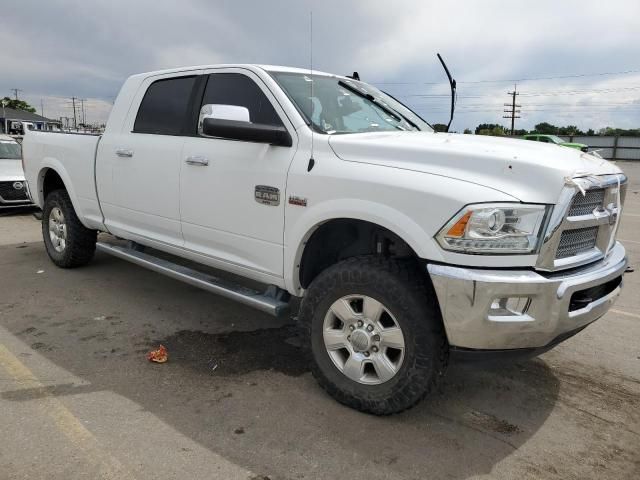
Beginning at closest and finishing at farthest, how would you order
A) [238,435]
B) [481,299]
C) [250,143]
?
[481,299]
[238,435]
[250,143]

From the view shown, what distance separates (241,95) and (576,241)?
2.45m

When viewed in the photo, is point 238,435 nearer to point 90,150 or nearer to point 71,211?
point 90,150

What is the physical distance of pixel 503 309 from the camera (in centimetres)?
262

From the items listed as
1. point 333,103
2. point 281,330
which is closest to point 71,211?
point 281,330

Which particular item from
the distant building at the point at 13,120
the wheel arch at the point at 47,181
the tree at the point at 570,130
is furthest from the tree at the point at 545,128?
the wheel arch at the point at 47,181

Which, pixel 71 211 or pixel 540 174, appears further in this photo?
pixel 71 211

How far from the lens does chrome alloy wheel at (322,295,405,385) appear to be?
299 cm

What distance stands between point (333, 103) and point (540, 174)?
167 cm

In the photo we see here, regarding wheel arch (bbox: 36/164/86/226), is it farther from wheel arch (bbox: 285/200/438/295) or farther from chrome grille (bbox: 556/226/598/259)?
chrome grille (bbox: 556/226/598/259)

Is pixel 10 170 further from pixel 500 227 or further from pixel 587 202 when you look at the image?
pixel 587 202

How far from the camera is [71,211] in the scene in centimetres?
581

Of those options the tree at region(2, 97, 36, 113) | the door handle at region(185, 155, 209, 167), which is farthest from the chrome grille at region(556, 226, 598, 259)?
the tree at region(2, 97, 36, 113)

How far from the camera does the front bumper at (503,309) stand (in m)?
2.58

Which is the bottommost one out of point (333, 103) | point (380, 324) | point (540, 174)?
point (380, 324)
